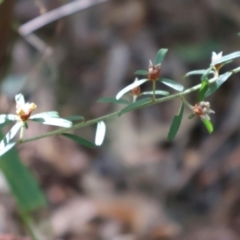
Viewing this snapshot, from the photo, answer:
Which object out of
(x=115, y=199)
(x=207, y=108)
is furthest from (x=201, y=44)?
(x=207, y=108)

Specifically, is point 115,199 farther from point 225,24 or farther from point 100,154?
point 225,24

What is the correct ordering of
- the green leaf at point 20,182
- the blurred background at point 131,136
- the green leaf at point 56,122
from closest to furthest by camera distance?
the green leaf at point 56,122
the green leaf at point 20,182
the blurred background at point 131,136

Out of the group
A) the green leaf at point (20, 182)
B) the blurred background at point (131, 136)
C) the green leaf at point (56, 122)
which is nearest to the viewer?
the green leaf at point (56, 122)

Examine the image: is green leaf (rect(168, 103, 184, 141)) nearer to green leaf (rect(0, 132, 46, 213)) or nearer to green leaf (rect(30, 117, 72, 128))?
green leaf (rect(30, 117, 72, 128))

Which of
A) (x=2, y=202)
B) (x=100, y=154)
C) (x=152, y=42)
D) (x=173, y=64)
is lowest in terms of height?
(x=2, y=202)

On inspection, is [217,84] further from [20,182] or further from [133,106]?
[20,182]

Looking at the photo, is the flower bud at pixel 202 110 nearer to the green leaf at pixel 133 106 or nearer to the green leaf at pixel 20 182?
the green leaf at pixel 133 106

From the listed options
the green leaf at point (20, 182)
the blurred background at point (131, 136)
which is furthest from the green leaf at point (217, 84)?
the blurred background at point (131, 136)
